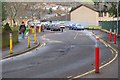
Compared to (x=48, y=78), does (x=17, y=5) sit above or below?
above

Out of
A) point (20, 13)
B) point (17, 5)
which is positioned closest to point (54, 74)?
point (17, 5)

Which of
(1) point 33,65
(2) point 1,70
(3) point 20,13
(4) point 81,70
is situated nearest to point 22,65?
(1) point 33,65

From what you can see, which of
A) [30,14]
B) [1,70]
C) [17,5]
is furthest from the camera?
[30,14]

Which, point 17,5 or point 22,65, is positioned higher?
point 17,5

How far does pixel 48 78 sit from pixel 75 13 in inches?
4389

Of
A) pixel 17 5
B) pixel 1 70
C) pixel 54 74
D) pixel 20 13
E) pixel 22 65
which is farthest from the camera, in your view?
pixel 20 13

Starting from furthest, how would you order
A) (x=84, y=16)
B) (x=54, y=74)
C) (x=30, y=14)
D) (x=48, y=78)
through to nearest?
(x=84, y=16)
(x=30, y=14)
(x=54, y=74)
(x=48, y=78)

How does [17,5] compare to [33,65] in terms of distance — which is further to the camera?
[17,5]

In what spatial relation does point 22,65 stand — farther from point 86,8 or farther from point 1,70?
point 86,8

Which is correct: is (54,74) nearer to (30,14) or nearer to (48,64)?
(48,64)

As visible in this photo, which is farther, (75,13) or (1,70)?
(75,13)

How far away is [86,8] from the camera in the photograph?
403ft

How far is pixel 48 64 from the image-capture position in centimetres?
1612

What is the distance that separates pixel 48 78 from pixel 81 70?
8.40 feet
